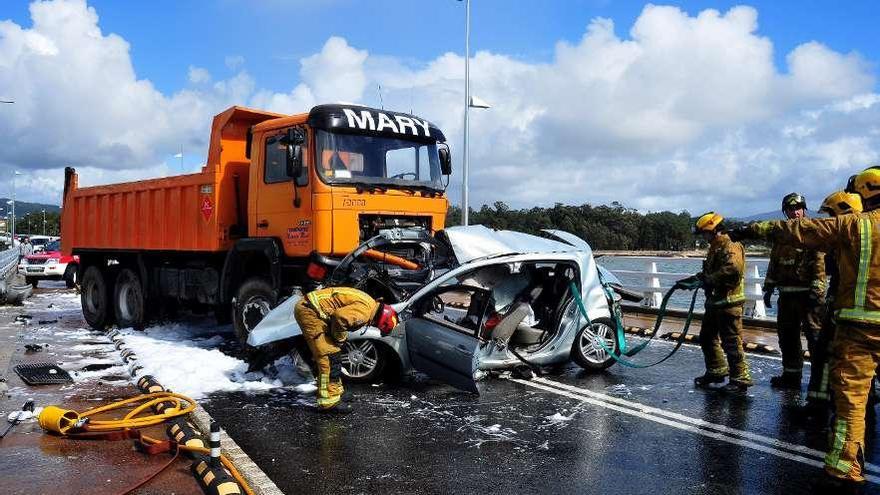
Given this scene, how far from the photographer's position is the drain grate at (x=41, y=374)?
7325mm

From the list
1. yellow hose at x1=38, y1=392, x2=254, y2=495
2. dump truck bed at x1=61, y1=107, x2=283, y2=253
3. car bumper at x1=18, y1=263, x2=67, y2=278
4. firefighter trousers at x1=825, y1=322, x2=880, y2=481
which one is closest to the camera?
firefighter trousers at x1=825, y1=322, x2=880, y2=481

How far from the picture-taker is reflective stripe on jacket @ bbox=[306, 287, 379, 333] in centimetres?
613

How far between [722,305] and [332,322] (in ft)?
12.4

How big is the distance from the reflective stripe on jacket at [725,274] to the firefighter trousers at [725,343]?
9 centimetres

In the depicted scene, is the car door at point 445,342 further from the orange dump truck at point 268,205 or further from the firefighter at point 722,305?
the firefighter at point 722,305

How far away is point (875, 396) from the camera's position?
19.5 feet

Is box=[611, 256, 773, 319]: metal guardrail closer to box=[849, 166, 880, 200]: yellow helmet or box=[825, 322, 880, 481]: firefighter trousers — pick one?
box=[849, 166, 880, 200]: yellow helmet

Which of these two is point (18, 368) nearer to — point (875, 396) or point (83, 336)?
point (83, 336)

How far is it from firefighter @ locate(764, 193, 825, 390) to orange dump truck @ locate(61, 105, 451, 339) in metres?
4.17

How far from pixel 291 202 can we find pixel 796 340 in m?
5.75

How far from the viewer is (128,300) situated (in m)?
12.0

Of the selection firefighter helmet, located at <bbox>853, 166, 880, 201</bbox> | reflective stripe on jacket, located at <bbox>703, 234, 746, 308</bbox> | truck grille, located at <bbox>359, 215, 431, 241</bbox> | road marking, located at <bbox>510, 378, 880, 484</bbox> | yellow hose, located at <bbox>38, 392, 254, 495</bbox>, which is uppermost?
firefighter helmet, located at <bbox>853, 166, 880, 201</bbox>

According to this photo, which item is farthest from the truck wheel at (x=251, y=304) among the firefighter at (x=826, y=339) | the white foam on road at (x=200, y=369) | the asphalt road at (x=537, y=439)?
the firefighter at (x=826, y=339)

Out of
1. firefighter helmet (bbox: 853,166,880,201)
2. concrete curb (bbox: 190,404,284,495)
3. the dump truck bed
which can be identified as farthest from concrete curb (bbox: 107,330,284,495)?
firefighter helmet (bbox: 853,166,880,201)
